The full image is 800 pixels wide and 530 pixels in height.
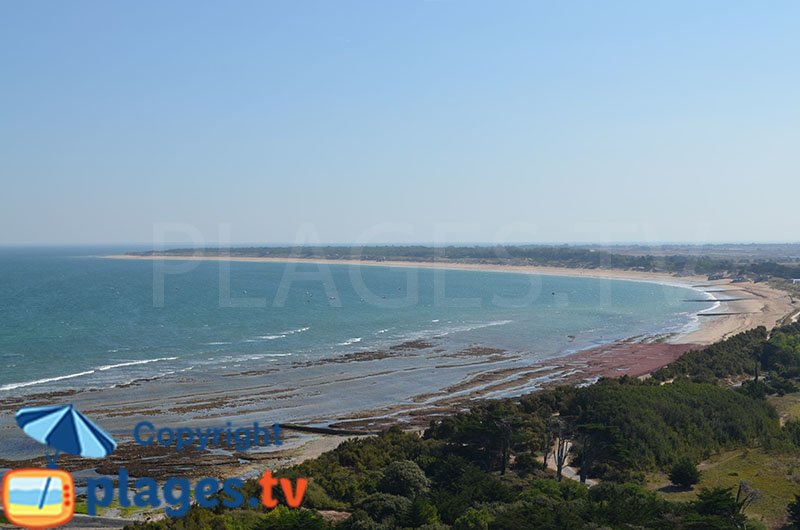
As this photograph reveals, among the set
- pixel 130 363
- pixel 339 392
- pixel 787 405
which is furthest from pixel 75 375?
pixel 787 405

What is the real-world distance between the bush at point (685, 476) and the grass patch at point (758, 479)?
260 millimetres

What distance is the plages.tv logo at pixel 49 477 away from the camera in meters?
7.25

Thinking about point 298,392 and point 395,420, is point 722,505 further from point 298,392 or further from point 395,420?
point 298,392

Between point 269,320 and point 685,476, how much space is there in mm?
53745

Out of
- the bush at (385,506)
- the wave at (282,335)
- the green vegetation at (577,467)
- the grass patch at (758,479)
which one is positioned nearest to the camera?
the green vegetation at (577,467)

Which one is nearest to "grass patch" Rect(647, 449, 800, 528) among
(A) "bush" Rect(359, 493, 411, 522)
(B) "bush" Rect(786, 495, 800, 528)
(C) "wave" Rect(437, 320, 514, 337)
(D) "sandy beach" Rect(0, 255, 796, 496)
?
(B) "bush" Rect(786, 495, 800, 528)

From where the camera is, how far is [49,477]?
24.6 feet

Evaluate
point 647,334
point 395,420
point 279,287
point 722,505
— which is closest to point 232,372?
point 395,420

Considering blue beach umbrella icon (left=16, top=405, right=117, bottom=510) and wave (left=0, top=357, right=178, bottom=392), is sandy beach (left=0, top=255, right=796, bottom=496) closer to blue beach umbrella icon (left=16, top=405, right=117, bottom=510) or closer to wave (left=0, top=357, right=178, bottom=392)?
wave (left=0, top=357, right=178, bottom=392)

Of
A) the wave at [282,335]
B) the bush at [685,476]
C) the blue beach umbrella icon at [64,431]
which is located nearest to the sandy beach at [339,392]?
the wave at [282,335]

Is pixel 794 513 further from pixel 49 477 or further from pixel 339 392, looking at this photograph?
pixel 339 392

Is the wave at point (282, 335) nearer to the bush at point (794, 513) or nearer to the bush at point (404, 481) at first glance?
the bush at point (404, 481)

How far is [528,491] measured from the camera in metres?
19.1

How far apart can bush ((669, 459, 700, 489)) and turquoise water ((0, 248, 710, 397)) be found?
29.8 meters
